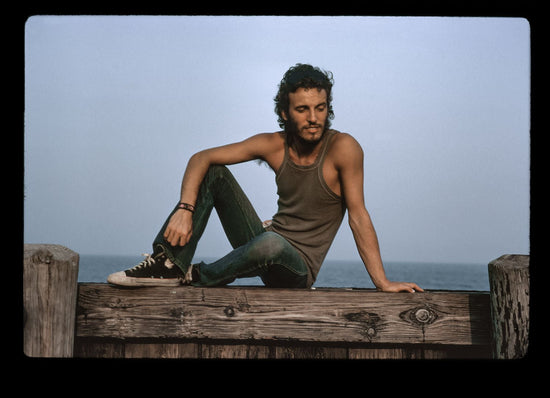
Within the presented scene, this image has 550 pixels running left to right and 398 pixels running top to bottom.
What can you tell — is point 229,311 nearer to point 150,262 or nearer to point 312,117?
point 150,262

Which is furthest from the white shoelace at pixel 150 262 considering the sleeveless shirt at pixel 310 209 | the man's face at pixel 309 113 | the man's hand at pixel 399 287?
the man's hand at pixel 399 287

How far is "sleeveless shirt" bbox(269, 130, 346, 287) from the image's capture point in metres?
3.97

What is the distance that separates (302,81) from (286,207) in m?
0.89

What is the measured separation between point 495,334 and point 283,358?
1.26 m

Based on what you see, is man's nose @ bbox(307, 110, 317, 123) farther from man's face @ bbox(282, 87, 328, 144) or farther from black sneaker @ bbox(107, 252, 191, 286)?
black sneaker @ bbox(107, 252, 191, 286)

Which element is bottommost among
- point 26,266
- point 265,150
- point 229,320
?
point 229,320

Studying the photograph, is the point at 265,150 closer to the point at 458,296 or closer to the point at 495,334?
the point at 458,296

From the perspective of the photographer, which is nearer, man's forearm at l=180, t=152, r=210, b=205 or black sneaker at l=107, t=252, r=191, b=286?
black sneaker at l=107, t=252, r=191, b=286

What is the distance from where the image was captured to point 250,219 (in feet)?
13.1

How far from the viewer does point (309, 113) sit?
3.93 m

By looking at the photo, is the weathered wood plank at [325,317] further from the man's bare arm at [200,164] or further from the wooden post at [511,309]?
the man's bare arm at [200,164]

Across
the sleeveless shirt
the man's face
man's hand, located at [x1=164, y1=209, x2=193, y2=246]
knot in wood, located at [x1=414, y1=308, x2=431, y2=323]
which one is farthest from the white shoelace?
knot in wood, located at [x1=414, y1=308, x2=431, y2=323]

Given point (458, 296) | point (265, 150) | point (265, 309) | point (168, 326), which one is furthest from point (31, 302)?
point (458, 296)

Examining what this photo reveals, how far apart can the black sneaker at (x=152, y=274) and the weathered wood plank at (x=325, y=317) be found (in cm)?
17
